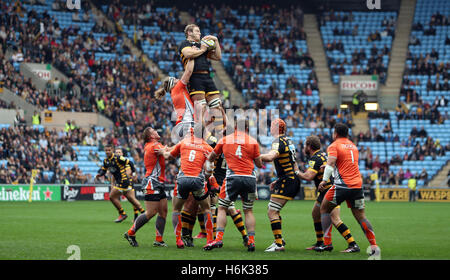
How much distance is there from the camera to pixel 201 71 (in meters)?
15.2

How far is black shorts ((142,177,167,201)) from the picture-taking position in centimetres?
→ 1505

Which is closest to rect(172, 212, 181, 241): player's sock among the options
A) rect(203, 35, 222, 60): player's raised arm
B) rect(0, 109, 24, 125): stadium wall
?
rect(203, 35, 222, 60): player's raised arm

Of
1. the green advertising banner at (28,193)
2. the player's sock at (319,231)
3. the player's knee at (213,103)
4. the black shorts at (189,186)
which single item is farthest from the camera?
the green advertising banner at (28,193)

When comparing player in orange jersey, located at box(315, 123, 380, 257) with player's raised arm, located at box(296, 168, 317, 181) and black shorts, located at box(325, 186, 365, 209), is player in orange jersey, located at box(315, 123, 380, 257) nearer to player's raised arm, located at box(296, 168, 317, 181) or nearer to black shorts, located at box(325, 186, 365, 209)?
black shorts, located at box(325, 186, 365, 209)

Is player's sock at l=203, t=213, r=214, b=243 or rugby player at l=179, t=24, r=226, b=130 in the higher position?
rugby player at l=179, t=24, r=226, b=130

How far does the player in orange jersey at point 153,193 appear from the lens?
48.5 ft

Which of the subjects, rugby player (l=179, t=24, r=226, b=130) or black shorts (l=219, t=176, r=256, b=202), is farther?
rugby player (l=179, t=24, r=226, b=130)

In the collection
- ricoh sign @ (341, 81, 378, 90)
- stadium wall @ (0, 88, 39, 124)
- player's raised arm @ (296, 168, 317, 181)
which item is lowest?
stadium wall @ (0, 88, 39, 124)

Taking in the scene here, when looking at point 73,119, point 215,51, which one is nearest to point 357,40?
point 73,119

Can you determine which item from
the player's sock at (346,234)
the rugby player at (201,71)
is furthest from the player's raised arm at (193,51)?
the player's sock at (346,234)

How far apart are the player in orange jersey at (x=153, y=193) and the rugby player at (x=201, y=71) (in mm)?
1497

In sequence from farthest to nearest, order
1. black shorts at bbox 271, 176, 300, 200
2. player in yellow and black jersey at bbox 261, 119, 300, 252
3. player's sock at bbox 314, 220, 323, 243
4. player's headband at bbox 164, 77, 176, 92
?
player's headband at bbox 164, 77, 176, 92 → player's sock at bbox 314, 220, 323, 243 → black shorts at bbox 271, 176, 300, 200 → player in yellow and black jersey at bbox 261, 119, 300, 252

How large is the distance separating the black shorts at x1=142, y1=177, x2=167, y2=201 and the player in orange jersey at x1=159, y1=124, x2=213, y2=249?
2.10ft

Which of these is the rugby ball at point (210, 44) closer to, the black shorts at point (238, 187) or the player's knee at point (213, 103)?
the player's knee at point (213, 103)
